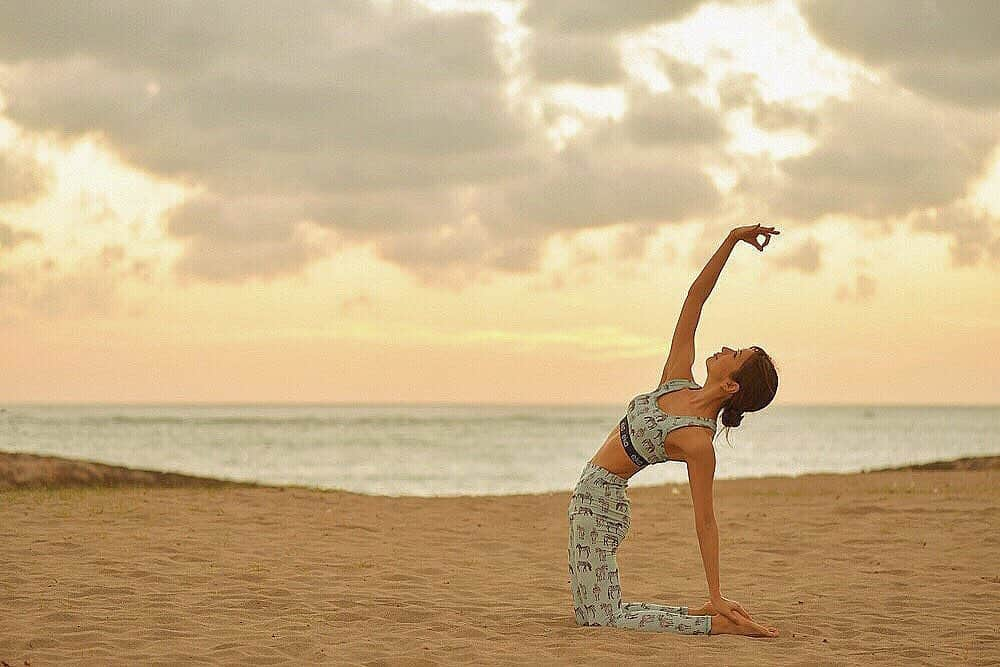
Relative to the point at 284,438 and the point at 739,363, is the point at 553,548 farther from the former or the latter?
the point at 284,438

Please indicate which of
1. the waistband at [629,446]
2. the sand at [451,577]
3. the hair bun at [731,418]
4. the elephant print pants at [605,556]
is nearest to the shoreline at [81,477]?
the sand at [451,577]

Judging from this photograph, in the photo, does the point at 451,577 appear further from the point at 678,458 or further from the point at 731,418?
the point at 731,418

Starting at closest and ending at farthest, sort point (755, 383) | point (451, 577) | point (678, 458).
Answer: point (755, 383) → point (678, 458) → point (451, 577)

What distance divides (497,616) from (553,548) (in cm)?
398

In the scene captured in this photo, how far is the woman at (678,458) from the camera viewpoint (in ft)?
19.2

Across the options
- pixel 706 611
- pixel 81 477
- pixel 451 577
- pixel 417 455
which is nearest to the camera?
pixel 706 611

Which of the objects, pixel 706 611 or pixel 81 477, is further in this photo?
pixel 81 477

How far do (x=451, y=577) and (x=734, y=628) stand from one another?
127 inches

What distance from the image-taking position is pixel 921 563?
951 cm

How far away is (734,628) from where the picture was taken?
631cm

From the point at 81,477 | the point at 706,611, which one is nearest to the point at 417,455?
the point at 81,477

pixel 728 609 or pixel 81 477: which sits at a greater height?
pixel 81 477

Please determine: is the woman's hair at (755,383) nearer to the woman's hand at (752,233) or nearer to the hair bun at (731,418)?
the hair bun at (731,418)

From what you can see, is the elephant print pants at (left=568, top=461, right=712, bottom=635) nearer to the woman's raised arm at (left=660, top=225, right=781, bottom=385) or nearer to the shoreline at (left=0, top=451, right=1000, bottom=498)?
the woman's raised arm at (left=660, top=225, right=781, bottom=385)
